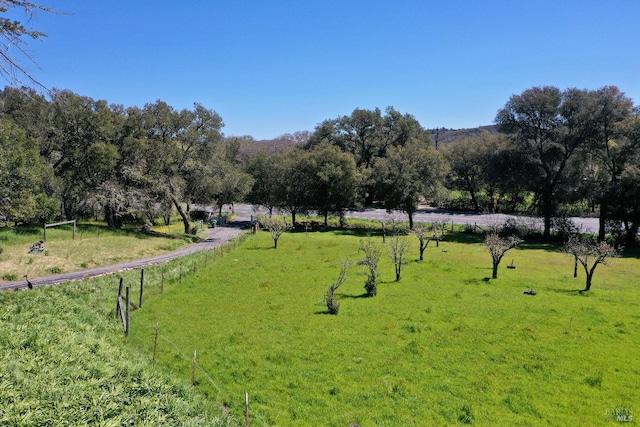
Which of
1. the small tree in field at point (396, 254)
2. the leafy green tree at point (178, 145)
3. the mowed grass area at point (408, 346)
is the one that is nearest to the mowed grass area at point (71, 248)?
the leafy green tree at point (178, 145)

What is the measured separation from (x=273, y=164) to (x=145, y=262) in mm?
30760

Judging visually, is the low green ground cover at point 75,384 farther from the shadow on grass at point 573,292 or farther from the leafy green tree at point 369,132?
the leafy green tree at point 369,132

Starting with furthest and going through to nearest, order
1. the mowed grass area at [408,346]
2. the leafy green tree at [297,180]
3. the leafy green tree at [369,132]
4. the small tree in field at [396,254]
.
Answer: the leafy green tree at [369,132] < the leafy green tree at [297,180] < the small tree in field at [396,254] < the mowed grass area at [408,346]

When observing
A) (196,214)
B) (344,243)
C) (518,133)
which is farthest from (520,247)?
(196,214)

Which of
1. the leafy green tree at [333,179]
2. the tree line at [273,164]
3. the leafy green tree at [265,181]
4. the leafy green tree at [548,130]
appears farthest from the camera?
the leafy green tree at [265,181]

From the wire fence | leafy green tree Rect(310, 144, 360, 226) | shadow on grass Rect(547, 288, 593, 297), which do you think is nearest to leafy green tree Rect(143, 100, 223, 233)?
the wire fence

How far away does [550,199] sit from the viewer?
49.8 m

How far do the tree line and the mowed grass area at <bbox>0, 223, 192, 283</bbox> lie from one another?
235 centimetres

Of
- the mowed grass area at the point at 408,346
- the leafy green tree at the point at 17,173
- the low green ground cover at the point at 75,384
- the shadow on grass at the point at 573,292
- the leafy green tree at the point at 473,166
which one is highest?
the leafy green tree at the point at 473,166

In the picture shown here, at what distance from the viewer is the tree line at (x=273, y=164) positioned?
136ft

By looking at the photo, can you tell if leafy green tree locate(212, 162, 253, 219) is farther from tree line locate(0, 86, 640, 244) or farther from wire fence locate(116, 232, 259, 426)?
wire fence locate(116, 232, 259, 426)

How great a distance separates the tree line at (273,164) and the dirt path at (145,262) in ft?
18.9

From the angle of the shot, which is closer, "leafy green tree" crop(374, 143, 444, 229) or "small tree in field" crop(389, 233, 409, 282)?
"small tree in field" crop(389, 233, 409, 282)

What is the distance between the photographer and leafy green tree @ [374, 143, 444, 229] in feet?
180
